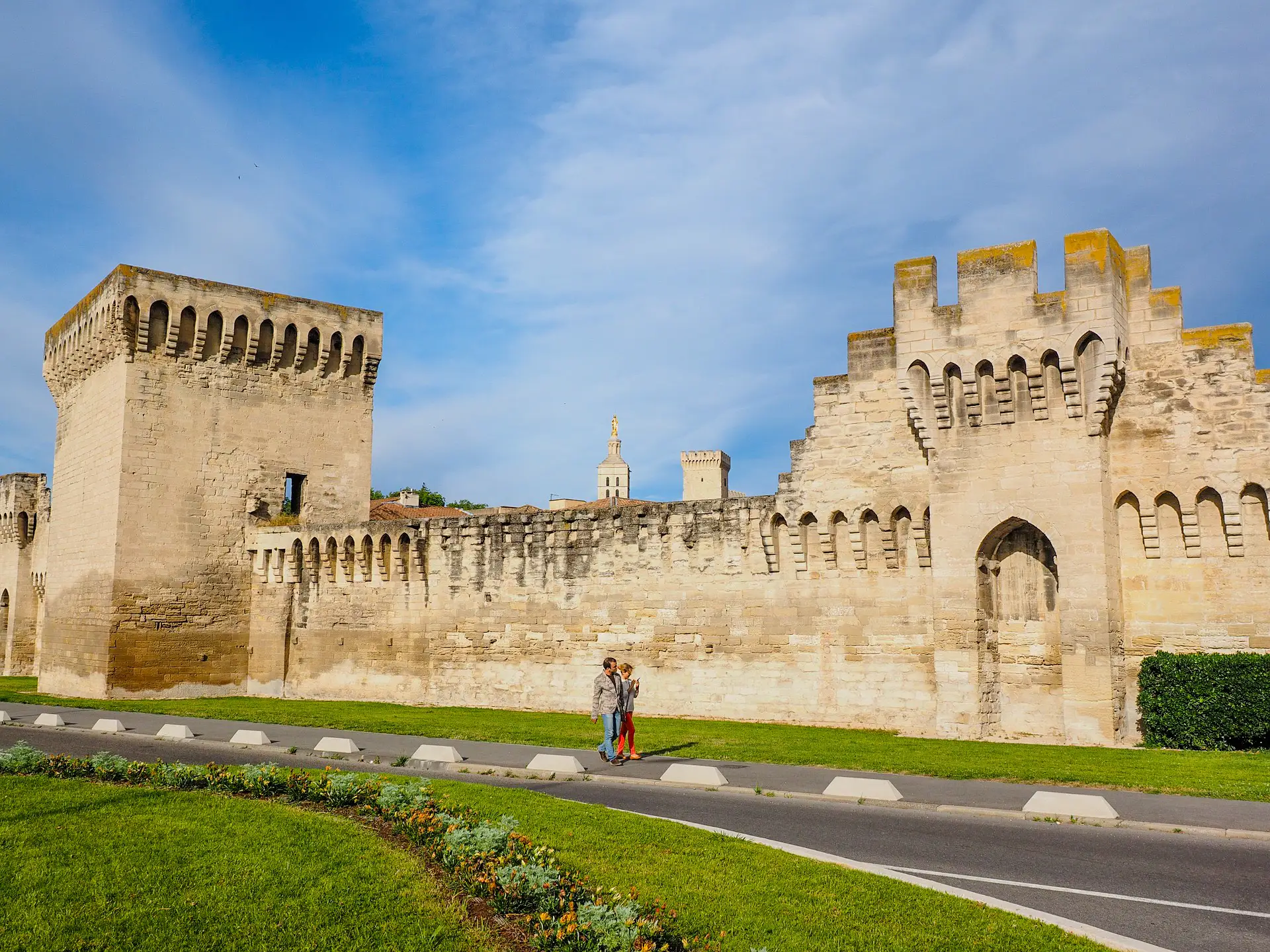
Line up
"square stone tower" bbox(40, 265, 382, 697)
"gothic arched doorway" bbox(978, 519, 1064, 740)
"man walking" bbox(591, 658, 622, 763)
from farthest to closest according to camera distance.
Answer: "square stone tower" bbox(40, 265, 382, 697)
"gothic arched doorway" bbox(978, 519, 1064, 740)
"man walking" bbox(591, 658, 622, 763)

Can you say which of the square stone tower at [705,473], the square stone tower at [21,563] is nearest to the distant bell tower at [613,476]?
the square stone tower at [705,473]

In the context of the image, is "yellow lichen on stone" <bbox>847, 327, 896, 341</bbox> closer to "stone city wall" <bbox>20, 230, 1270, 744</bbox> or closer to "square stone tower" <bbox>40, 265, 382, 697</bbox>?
"stone city wall" <bbox>20, 230, 1270, 744</bbox>

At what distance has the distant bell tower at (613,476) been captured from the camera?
407 ft

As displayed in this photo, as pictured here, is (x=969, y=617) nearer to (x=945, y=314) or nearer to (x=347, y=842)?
(x=945, y=314)

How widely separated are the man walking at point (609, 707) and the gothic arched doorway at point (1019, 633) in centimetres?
679

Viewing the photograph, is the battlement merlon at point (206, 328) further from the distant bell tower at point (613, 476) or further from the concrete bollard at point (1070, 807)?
the distant bell tower at point (613, 476)

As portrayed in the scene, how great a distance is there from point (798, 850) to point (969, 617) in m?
10.0

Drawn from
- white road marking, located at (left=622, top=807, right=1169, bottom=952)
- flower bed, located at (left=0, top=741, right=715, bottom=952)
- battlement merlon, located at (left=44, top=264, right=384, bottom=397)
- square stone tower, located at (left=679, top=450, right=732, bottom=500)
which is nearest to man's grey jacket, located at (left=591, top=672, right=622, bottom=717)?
flower bed, located at (left=0, top=741, right=715, bottom=952)

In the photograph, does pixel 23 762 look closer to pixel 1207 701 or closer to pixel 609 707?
pixel 609 707

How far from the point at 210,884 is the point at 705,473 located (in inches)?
3378

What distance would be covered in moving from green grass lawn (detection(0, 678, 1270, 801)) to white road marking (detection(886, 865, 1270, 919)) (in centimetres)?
510

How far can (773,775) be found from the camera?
13.3m

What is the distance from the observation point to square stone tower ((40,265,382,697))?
89.3 ft

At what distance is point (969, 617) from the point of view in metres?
17.5
